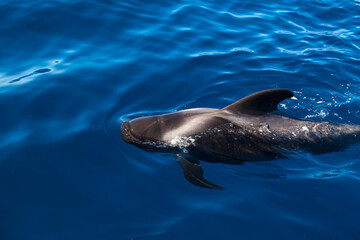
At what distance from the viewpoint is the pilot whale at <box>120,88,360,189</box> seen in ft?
21.4

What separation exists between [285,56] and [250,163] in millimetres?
5962

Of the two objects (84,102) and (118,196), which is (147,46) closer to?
(84,102)

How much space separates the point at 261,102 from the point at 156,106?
261 centimetres

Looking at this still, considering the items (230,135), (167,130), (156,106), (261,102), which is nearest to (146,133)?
(167,130)

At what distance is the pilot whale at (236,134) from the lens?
21.4 feet

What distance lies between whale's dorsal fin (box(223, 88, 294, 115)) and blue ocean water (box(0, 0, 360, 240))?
101 cm

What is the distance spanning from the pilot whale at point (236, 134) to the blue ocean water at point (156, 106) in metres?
0.23

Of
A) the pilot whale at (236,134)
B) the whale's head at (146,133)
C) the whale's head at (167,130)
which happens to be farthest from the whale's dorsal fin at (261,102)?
the whale's head at (146,133)

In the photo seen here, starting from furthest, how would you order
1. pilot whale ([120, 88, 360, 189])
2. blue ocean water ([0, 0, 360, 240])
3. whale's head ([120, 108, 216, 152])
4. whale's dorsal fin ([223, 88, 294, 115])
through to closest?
whale's head ([120, 108, 216, 152]), pilot whale ([120, 88, 360, 189]), whale's dorsal fin ([223, 88, 294, 115]), blue ocean water ([0, 0, 360, 240])

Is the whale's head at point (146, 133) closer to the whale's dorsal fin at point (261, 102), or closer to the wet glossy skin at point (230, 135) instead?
the wet glossy skin at point (230, 135)

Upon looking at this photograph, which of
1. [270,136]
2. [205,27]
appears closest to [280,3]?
[205,27]

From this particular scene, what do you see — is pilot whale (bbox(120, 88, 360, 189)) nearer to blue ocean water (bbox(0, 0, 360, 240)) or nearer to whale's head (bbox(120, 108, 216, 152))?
whale's head (bbox(120, 108, 216, 152))

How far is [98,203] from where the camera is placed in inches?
211

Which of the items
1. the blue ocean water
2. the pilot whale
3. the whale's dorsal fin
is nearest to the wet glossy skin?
the pilot whale
